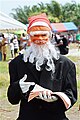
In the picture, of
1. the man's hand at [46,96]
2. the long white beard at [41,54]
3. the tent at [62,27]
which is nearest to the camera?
the man's hand at [46,96]

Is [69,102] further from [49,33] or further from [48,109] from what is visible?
[49,33]

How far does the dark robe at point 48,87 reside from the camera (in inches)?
115

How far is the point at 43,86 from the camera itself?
9.53 feet

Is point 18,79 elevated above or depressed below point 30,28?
below

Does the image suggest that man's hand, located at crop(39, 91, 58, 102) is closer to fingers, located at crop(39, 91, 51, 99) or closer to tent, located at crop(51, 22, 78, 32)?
fingers, located at crop(39, 91, 51, 99)

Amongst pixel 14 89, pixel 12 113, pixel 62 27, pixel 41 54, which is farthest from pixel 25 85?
pixel 62 27

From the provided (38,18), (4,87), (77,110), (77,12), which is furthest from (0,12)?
(77,12)

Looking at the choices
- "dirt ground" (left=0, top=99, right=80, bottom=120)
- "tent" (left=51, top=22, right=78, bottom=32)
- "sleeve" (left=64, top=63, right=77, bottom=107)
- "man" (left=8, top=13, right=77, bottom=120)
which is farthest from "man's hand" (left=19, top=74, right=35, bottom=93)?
"tent" (left=51, top=22, right=78, bottom=32)

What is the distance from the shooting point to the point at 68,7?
188 ft

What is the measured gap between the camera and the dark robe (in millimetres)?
2910

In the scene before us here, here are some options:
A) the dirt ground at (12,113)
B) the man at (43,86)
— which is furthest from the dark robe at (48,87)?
the dirt ground at (12,113)

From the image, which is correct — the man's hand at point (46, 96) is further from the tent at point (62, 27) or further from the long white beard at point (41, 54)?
the tent at point (62, 27)

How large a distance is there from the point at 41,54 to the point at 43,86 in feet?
1.01

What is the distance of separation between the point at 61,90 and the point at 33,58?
362mm
